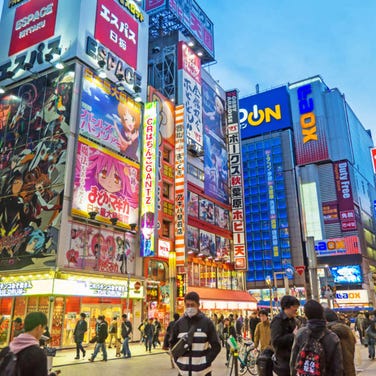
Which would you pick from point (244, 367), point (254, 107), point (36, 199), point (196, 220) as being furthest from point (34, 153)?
point (254, 107)

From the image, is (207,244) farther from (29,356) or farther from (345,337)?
(29,356)

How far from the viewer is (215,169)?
40.5 m

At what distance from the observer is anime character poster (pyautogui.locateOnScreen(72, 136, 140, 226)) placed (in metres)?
23.3

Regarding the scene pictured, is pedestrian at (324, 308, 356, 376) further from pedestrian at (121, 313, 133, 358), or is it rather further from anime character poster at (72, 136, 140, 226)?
anime character poster at (72, 136, 140, 226)

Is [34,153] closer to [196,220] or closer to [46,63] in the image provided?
[46,63]

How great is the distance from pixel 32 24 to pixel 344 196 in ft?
190

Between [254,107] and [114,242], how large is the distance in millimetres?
64579

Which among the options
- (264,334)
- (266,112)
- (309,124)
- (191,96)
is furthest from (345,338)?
Answer: (266,112)

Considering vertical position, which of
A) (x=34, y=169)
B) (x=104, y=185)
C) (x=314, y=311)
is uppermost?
(x=34, y=169)

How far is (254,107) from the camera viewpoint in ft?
275

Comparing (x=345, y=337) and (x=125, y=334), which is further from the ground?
(x=345, y=337)

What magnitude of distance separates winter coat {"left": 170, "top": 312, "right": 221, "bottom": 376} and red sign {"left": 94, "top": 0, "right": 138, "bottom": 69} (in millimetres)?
26117

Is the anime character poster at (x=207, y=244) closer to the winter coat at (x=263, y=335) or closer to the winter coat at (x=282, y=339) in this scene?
the winter coat at (x=263, y=335)

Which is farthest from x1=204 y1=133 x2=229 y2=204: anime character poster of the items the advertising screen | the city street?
the advertising screen
